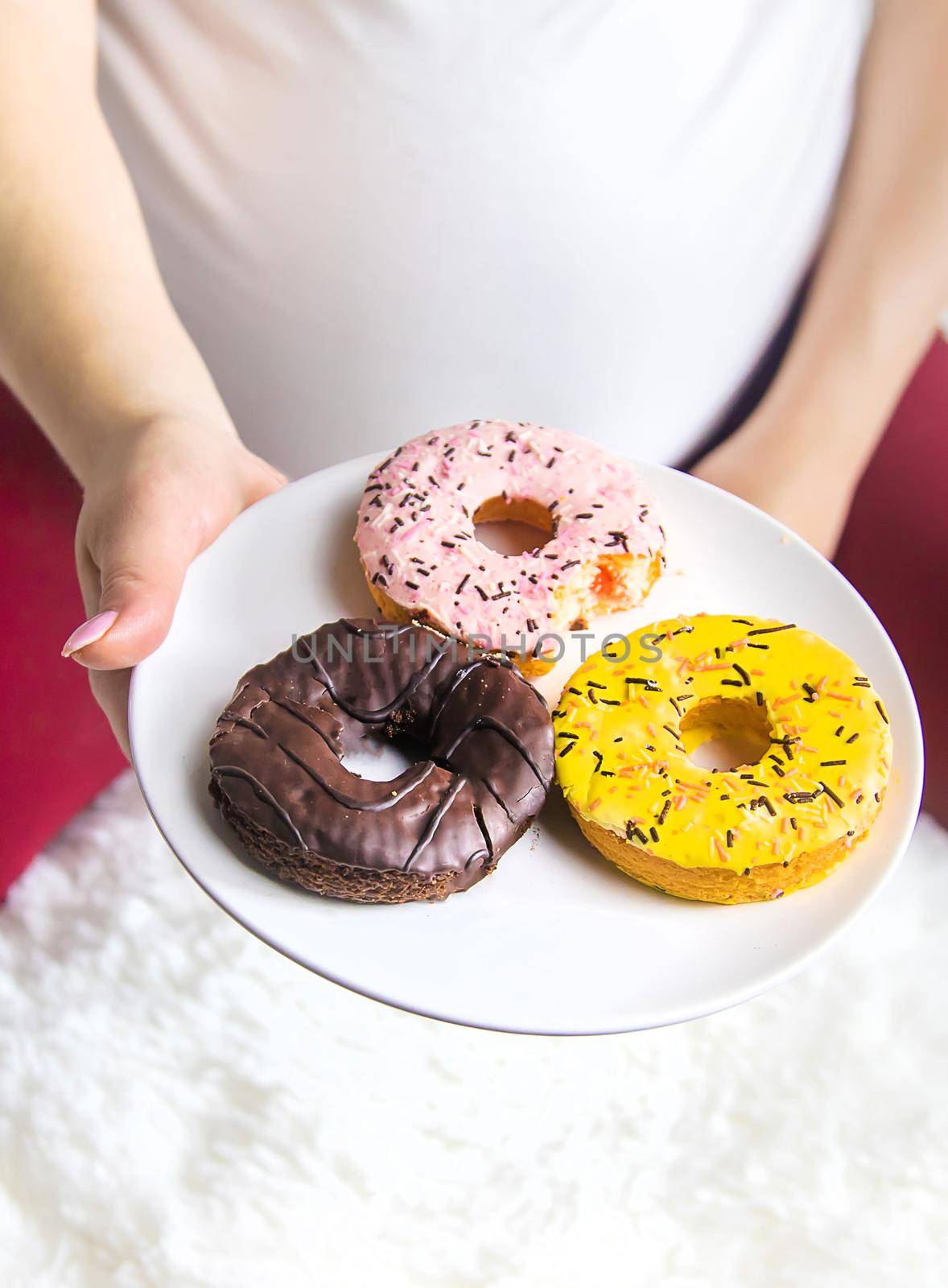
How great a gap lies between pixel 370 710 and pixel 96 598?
49 cm

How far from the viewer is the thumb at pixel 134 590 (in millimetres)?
1196

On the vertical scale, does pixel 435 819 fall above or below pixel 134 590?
below

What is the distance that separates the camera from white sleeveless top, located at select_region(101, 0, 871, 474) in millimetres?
1726

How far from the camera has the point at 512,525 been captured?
5.04 feet

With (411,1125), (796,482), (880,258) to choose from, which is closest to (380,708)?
(411,1125)

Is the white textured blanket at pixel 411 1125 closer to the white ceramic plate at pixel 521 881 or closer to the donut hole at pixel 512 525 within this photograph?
the white ceramic plate at pixel 521 881

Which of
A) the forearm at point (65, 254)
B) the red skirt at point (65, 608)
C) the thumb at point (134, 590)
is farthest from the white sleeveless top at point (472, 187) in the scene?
the thumb at point (134, 590)

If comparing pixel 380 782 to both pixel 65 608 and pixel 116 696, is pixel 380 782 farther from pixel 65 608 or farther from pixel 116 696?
pixel 65 608

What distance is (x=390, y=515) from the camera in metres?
1.38

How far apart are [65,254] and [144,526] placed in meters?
0.58

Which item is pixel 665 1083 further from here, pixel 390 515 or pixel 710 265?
pixel 710 265

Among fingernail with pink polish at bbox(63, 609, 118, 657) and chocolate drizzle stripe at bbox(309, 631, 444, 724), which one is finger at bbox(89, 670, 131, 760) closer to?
fingernail with pink polish at bbox(63, 609, 118, 657)

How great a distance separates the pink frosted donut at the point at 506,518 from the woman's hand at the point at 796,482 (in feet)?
1.84

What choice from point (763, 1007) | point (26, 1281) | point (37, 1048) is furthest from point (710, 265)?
point (26, 1281)
